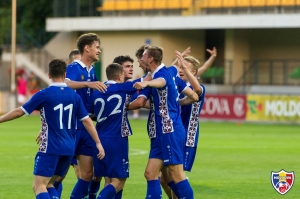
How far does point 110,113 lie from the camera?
31.6ft

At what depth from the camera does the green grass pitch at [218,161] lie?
12.3 m

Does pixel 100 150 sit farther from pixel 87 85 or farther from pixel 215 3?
pixel 215 3

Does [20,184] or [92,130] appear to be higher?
[92,130]

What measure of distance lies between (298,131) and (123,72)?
1802 centimetres

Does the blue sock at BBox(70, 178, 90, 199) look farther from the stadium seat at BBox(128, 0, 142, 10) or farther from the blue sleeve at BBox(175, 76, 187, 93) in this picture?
the stadium seat at BBox(128, 0, 142, 10)

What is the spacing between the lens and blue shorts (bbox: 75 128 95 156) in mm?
9906

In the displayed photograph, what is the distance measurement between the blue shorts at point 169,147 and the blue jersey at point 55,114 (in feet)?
3.77

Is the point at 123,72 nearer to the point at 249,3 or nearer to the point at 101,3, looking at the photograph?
the point at 249,3

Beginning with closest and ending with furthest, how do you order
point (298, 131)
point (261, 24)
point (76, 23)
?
point (298, 131) < point (261, 24) < point (76, 23)

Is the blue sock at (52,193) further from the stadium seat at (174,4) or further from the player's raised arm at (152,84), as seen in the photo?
the stadium seat at (174,4)

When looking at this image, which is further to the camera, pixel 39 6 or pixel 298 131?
pixel 39 6

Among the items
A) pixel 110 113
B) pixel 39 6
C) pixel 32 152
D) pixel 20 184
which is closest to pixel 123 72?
pixel 110 113

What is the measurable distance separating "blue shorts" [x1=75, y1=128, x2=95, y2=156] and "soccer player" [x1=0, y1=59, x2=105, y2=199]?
0.92 m

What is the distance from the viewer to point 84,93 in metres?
10.0
